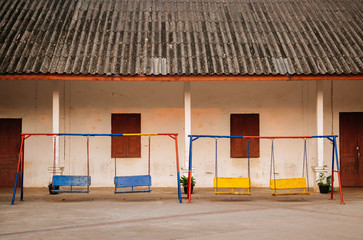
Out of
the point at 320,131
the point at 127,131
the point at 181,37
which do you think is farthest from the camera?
the point at 127,131

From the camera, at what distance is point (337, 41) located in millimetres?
15562

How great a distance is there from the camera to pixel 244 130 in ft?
54.1

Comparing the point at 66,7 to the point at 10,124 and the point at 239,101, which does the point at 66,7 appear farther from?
the point at 239,101

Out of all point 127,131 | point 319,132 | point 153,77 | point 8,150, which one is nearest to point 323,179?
point 319,132

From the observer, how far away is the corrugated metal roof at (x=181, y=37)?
46.7 feet

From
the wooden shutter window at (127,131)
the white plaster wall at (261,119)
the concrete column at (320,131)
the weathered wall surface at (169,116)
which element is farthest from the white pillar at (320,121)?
the wooden shutter window at (127,131)

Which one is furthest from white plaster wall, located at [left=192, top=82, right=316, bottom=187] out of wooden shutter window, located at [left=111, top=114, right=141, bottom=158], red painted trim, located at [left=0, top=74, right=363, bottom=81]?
red painted trim, located at [left=0, top=74, right=363, bottom=81]

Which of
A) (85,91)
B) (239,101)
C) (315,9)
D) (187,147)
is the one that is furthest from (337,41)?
(85,91)

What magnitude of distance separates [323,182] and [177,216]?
5.85m

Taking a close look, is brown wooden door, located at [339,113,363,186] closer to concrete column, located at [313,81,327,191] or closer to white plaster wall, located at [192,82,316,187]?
white plaster wall, located at [192,82,316,187]

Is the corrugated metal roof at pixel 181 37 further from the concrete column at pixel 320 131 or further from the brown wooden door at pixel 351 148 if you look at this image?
the brown wooden door at pixel 351 148

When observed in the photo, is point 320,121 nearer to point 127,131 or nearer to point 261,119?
point 261,119

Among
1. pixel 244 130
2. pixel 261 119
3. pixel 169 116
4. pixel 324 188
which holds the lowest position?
pixel 324 188

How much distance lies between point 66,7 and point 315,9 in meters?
8.20
